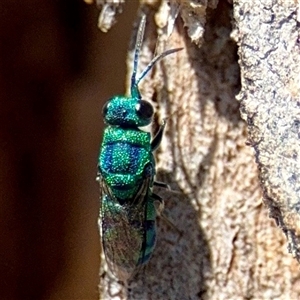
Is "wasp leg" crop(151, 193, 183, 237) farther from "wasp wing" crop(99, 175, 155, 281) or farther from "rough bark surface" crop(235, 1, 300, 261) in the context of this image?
"rough bark surface" crop(235, 1, 300, 261)

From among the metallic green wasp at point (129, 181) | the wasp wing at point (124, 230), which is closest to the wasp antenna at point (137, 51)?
the metallic green wasp at point (129, 181)

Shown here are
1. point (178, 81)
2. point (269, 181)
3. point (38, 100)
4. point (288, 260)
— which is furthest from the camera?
point (38, 100)

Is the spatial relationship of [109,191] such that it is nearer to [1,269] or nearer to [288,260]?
[288,260]

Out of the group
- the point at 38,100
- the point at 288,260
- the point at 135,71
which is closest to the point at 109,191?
the point at 135,71

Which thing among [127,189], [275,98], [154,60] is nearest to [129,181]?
[127,189]

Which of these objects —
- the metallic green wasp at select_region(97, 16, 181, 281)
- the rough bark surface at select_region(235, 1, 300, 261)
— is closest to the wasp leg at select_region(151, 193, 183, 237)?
the metallic green wasp at select_region(97, 16, 181, 281)

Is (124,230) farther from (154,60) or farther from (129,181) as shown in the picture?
(154,60)
